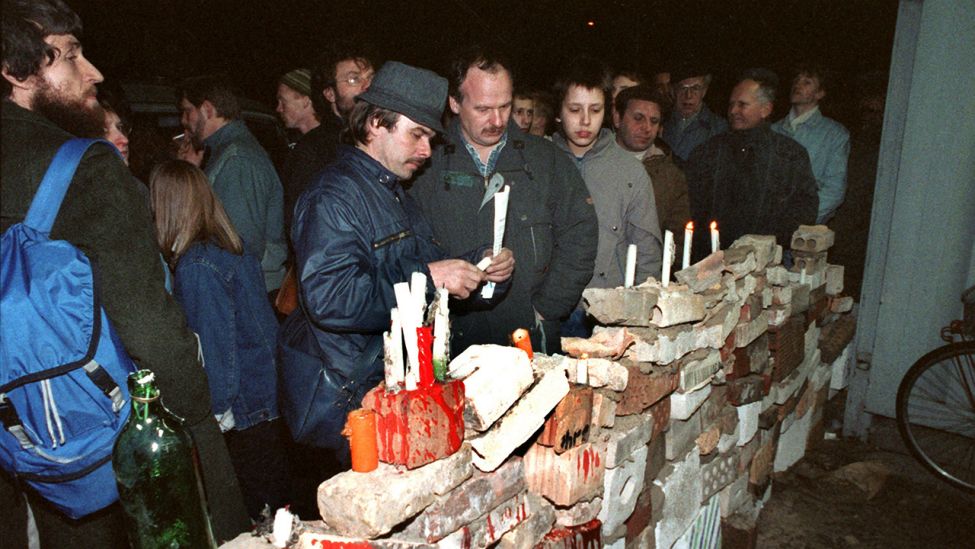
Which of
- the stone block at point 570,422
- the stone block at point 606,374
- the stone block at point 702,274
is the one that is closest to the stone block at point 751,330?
the stone block at point 702,274

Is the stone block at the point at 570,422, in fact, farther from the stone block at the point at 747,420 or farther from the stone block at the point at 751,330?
the stone block at the point at 747,420

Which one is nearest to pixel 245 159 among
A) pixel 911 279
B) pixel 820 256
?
pixel 820 256

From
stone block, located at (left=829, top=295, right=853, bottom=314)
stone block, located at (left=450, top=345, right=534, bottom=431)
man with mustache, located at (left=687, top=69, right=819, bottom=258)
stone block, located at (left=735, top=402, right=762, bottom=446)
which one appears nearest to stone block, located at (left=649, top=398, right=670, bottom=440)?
stone block, located at (left=735, top=402, right=762, bottom=446)

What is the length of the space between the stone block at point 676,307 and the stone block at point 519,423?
739mm

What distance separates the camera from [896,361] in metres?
4.65

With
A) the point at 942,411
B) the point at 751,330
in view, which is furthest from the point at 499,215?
the point at 942,411

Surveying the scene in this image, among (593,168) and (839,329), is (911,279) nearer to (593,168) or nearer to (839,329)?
(839,329)

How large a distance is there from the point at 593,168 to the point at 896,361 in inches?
112

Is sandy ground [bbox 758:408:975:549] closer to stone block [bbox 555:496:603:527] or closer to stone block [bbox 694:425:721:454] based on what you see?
stone block [bbox 694:425:721:454]

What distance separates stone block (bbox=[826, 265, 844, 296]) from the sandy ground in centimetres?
114

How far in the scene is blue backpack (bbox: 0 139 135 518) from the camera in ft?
5.03

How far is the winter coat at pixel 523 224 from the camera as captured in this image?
3039 millimetres

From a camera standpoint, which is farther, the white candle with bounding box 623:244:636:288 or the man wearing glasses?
the man wearing glasses

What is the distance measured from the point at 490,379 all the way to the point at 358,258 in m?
0.78
